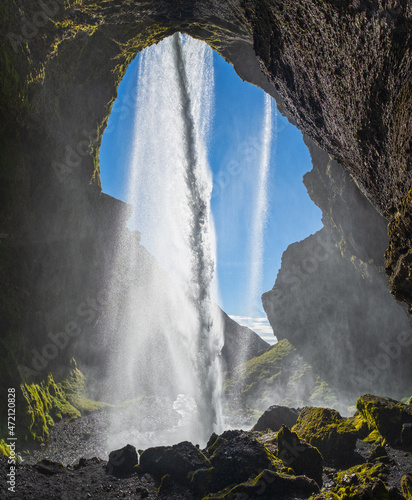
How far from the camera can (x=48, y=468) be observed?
30.6 ft

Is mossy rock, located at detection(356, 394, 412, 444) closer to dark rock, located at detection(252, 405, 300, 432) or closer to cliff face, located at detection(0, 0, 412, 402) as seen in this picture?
dark rock, located at detection(252, 405, 300, 432)

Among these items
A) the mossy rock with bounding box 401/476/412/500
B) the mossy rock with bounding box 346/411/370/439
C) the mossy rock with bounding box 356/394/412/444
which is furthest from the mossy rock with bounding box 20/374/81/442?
the mossy rock with bounding box 356/394/412/444

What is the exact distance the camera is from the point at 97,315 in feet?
88.5

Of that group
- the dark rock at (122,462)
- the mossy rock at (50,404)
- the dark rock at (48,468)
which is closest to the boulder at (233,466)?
the dark rock at (122,462)

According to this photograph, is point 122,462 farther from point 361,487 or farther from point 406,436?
point 406,436

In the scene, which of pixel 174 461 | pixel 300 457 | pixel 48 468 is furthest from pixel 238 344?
pixel 48 468

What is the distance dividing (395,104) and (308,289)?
4342 centimetres

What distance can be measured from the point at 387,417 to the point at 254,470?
7.92m

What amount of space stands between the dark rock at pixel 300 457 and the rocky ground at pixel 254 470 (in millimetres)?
27

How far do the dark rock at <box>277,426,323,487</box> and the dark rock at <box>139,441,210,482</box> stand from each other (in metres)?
2.62

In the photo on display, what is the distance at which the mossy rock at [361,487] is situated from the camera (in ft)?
20.3

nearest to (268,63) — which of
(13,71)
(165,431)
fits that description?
(13,71)

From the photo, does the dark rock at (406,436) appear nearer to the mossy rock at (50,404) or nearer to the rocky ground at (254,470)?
the rocky ground at (254,470)

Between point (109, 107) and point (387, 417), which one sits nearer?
point (387, 417)
